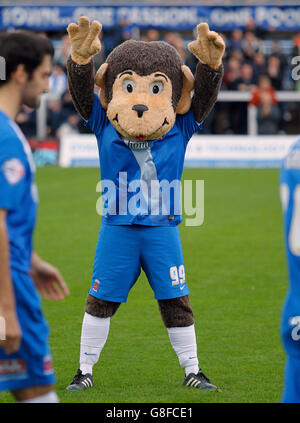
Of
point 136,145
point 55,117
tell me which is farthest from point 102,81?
point 55,117

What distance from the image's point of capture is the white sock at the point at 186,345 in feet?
18.3

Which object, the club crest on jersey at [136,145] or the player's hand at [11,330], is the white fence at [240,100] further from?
the player's hand at [11,330]

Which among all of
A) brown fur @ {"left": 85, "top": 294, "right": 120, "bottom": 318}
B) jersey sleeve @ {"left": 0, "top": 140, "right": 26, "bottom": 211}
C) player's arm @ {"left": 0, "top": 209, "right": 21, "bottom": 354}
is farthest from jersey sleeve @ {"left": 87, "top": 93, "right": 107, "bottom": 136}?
player's arm @ {"left": 0, "top": 209, "right": 21, "bottom": 354}

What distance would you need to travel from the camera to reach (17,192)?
358cm

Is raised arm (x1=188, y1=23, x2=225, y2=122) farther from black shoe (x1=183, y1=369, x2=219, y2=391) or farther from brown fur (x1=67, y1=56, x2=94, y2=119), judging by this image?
black shoe (x1=183, y1=369, x2=219, y2=391)

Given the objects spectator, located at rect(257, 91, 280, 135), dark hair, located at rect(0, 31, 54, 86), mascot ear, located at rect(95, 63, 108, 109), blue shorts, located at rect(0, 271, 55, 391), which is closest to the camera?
blue shorts, located at rect(0, 271, 55, 391)

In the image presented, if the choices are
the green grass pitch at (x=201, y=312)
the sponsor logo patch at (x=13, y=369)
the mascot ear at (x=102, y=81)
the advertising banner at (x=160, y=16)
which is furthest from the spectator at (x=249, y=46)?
the sponsor logo patch at (x=13, y=369)

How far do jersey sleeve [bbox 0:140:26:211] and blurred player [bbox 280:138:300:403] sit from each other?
1132 mm

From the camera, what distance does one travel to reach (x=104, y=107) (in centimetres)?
568

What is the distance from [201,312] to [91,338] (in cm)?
226

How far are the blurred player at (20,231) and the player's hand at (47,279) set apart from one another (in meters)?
0.17

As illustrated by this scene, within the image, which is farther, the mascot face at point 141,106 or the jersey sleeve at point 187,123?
the jersey sleeve at point 187,123

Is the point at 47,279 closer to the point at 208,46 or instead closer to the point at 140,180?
the point at 140,180

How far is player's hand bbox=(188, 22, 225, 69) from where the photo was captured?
5363 millimetres
